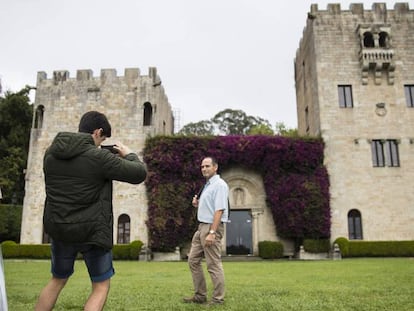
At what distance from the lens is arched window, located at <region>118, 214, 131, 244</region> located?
69.4 ft

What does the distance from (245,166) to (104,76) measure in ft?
32.4

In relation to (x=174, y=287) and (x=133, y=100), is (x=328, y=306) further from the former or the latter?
(x=133, y=100)

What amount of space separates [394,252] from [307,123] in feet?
31.9

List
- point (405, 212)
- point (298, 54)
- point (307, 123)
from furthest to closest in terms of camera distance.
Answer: point (298, 54)
point (307, 123)
point (405, 212)

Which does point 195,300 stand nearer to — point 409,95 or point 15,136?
point 409,95

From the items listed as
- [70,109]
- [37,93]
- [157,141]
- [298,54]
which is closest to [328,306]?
[157,141]

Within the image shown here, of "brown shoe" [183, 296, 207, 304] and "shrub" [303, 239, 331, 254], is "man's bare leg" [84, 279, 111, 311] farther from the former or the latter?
"shrub" [303, 239, 331, 254]

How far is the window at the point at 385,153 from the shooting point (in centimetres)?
2122

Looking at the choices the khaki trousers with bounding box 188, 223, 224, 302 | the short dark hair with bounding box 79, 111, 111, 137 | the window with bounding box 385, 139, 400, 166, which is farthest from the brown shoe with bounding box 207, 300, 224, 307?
the window with bounding box 385, 139, 400, 166

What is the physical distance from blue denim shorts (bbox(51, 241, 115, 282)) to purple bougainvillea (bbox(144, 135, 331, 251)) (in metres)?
16.9

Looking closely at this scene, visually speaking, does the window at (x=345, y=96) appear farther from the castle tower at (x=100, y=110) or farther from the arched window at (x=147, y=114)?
A: the arched window at (x=147, y=114)

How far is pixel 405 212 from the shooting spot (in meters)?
20.5

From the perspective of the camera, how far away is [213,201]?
5.59m

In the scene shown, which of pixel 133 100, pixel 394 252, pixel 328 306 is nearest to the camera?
pixel 328 306
